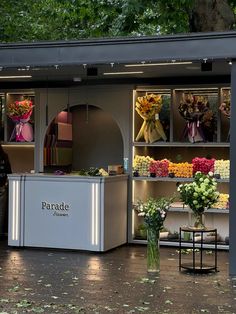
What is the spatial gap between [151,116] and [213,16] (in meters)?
3.69

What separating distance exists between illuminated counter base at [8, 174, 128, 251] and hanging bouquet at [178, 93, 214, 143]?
4.79 feet

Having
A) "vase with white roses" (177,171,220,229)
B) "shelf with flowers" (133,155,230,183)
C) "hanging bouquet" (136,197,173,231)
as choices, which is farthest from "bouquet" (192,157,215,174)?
"hanging bouquet" (136,197,173,231)

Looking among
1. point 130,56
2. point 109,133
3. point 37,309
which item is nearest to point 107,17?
point 109,133

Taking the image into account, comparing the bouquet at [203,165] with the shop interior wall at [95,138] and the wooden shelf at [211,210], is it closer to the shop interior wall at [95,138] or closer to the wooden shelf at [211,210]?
the wooden shelf at [211,210]

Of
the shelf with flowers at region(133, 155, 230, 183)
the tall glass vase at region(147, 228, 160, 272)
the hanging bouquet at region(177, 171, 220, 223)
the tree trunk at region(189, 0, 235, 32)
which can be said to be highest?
the tree trunk at region(189, 0, 235, 32)

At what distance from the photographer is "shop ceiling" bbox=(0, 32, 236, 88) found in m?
8.28

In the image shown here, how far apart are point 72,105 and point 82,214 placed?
239 cm

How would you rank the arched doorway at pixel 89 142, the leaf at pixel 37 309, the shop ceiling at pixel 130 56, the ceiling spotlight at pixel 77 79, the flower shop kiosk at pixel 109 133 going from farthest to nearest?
1. the arched doorway at pixel 89 142
2. the ceiling spotlight at pixel 77 79
3. the flower shop kiosk at pixel 109 133
4. the shop ceiling at pixel 130 56
5. the leaf at pixel 37 309

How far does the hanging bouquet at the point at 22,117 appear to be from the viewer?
38.6 feet

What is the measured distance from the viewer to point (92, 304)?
22.2 ft

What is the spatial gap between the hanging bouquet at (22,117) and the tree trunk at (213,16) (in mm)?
4330

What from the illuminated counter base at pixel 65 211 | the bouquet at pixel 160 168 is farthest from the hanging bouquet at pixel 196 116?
the illuminated counter base at pixel 65 211

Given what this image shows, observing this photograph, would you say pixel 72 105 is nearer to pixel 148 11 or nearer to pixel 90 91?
pixel 90 91

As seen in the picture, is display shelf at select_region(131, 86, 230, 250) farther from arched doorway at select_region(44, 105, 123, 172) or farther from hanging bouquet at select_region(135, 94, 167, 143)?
arched doorway at select_region(44, 105, 123, 172)
